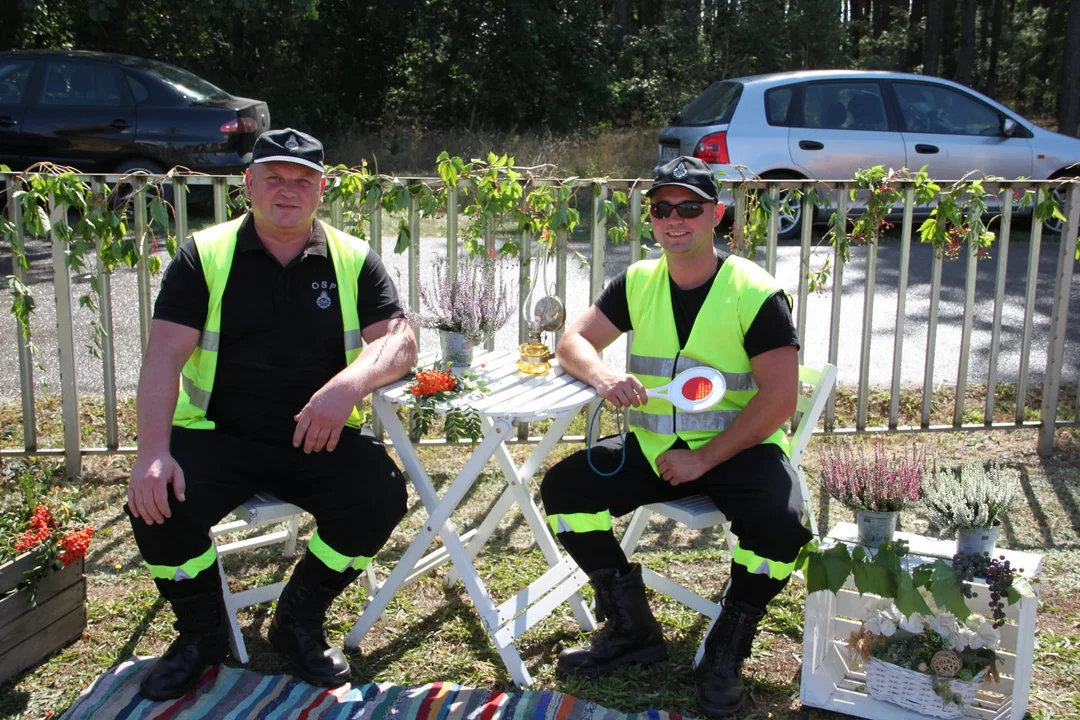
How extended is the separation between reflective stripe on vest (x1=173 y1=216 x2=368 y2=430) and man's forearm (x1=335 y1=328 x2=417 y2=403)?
0.09m

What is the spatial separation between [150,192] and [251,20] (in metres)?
13.3

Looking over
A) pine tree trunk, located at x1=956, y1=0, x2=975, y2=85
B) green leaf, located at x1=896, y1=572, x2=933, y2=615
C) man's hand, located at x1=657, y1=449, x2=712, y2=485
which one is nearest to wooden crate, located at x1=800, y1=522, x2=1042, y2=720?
green leaf, located at x1=896, y1=572, x2=933, y2=615

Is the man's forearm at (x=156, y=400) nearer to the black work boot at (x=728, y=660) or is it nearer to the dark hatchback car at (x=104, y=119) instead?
the black work boot at (x=728, y=660)

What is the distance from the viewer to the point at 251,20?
1627 centimetres

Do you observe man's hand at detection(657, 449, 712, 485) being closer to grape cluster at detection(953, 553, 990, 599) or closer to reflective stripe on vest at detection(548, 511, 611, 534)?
reflective stripe on vest at detection(548, 511, 611, 534)

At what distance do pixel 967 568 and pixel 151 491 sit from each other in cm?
212

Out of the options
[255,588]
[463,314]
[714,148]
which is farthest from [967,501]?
[714,148]

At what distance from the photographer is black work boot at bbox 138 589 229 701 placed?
9.46 ft

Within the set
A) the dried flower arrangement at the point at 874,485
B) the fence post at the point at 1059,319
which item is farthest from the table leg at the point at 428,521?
the fence post at the point at 1059,319

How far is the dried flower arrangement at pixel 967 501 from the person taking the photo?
2832mm

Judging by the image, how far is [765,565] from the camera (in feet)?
9.42

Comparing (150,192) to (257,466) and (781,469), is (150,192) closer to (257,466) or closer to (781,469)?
Result: (257,466)

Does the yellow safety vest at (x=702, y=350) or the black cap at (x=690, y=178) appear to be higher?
the black cap at (x=690, y=178)

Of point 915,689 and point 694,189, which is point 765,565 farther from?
point 694,189
